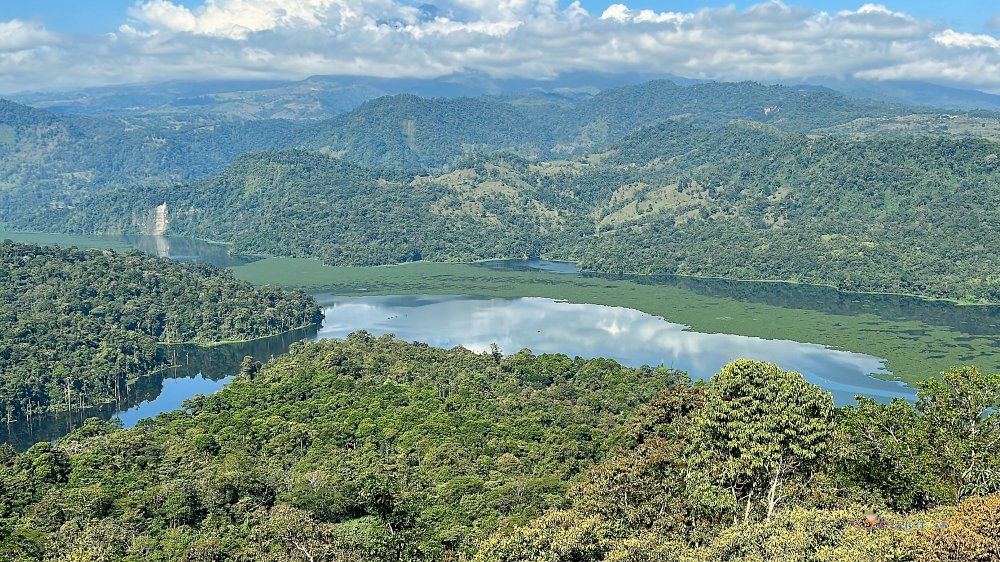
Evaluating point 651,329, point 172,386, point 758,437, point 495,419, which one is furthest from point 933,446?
point 651,329

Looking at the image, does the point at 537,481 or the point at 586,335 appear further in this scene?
the point at 586,335

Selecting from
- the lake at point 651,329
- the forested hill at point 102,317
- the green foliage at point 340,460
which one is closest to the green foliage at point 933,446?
the green foliage at point 340,460

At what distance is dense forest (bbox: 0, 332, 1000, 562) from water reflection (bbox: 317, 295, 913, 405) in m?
39.4

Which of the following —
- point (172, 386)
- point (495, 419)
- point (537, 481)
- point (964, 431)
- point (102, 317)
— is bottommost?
point (172, 386)

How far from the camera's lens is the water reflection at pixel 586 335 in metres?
115

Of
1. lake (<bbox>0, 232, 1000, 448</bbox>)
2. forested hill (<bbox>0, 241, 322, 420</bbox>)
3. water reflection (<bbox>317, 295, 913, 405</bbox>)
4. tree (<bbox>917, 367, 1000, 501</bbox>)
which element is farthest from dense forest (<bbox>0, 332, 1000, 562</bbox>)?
water reflection (<bbox>317, 295, 913, 405</bbox>)

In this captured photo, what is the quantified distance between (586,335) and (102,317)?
76634 millimetres

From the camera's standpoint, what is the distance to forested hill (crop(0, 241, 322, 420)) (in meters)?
112

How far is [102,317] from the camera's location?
140 meters

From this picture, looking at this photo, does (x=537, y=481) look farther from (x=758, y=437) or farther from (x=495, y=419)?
(x=495, y=419)

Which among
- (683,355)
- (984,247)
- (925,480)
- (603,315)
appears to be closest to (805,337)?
(683,355)

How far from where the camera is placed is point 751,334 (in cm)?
13675

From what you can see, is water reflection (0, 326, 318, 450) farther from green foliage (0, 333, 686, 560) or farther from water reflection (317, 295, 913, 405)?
green foliage (0, 333, 686, 560)

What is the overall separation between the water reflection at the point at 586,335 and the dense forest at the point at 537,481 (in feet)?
129
